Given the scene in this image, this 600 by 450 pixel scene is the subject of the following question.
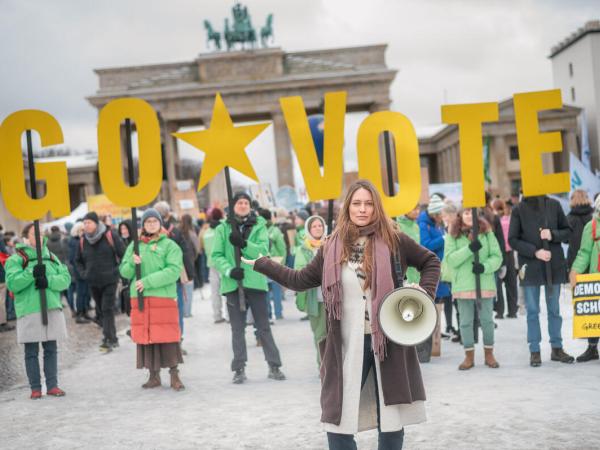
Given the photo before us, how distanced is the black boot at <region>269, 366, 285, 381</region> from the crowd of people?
0.04ft

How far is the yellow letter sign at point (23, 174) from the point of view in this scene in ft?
26.1

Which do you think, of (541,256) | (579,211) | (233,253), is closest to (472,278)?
(541,256)

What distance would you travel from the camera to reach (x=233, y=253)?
26.2ft

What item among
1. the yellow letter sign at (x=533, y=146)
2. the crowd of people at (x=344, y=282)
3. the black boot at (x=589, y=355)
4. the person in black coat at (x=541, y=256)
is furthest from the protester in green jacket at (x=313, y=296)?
the black boot at (x=589, y=355)

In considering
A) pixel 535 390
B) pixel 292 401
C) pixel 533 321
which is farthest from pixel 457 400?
pixel 533 321

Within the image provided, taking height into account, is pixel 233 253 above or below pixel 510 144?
below

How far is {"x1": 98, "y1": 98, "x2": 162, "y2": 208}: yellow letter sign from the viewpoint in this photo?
780cm

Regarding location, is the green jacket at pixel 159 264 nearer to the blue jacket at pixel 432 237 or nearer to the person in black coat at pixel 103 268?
the person in black coat at pixel 103 268

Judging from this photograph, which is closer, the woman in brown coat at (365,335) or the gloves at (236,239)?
the woman in brown coat at (365,335)

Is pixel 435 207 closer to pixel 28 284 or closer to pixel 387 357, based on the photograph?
pixel 28 284

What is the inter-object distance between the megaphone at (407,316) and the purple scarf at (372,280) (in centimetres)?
7

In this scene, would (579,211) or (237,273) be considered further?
(579,211)

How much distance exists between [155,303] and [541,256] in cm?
376

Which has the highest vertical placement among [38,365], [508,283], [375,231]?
[375,231]
